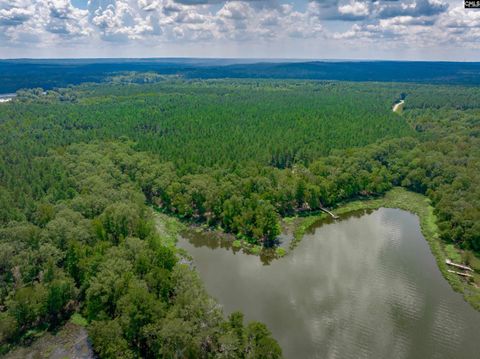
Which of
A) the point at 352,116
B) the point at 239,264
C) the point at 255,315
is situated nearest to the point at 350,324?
the point at 255,315

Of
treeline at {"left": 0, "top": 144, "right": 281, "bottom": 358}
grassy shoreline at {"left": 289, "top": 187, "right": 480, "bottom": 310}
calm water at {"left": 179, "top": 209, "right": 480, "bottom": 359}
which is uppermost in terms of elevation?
treeline at {"left": 0, "top": 144, "right": 281, "bottom": 358}

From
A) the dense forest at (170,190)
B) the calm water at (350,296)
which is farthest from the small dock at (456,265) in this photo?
the dense forest at (170,190)

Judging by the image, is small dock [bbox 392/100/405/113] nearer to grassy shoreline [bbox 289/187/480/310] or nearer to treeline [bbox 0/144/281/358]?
grassy shoreline [bbox 289/187/480/310]

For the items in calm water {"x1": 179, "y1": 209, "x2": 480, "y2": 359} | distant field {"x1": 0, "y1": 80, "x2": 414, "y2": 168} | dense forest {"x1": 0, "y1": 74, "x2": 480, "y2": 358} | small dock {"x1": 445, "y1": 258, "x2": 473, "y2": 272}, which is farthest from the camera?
distant field {"x1": 0, "y1": 80, "x2": 414, "y2": 168}

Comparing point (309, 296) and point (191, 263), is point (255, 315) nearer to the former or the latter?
point (309, 296)

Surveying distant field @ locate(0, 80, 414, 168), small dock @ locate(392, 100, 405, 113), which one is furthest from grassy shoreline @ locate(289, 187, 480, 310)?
small dock @ locate(392, 100, 405, 113)

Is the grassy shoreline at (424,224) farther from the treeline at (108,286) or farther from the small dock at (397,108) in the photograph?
the small dock at (397,108)

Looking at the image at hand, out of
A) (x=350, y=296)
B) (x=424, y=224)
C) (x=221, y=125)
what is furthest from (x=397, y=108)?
(x=350, y=296)
